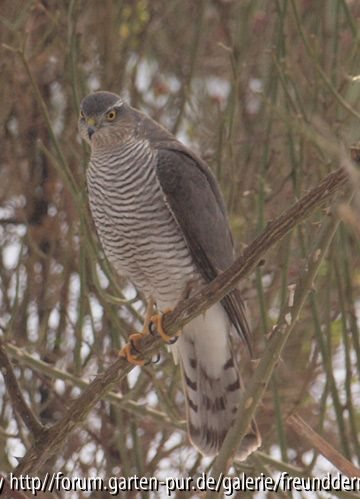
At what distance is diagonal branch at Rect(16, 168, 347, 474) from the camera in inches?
115

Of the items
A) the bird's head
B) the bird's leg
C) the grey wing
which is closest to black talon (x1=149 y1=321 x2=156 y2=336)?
the bird's leg

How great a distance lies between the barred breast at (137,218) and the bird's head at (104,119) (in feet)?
0.25

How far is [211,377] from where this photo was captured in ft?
15.3

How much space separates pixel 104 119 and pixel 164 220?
0.52m

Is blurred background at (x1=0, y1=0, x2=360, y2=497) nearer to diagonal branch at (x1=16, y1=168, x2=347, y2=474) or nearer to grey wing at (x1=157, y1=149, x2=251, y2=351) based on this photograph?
grey wing at (x1=157, y1=149, x2=251, y2=351)

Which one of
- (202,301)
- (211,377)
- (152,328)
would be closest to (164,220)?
(152,328)

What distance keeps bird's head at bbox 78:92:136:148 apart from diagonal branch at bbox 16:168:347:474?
3.89 ft

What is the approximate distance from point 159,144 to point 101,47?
93 centimetres

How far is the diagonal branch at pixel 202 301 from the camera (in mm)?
2932

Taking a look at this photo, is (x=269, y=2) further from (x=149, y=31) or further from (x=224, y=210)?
(x=224, y=210)

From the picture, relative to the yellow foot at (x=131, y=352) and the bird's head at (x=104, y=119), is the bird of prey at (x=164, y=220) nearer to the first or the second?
the bird's head at (x=104, y=119)

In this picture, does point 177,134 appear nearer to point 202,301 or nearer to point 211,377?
point 211,377

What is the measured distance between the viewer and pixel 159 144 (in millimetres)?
4574

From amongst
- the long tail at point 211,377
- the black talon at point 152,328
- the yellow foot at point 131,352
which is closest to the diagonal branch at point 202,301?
the yellow foot at point 131,352
